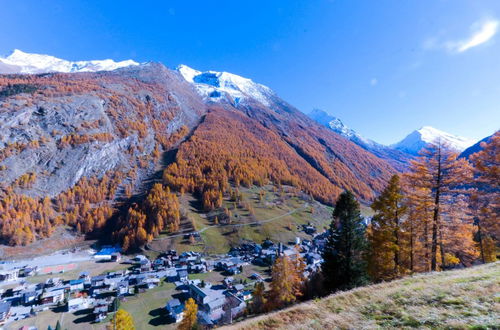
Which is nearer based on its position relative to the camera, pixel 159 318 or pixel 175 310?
pixel 159 318

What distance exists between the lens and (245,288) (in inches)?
2682

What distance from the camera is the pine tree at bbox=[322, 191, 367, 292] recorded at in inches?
969

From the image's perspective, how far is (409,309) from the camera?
11.1 meters

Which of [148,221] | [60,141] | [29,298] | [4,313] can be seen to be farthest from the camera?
[60,141]

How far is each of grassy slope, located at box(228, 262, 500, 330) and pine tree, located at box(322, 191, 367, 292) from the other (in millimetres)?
9174

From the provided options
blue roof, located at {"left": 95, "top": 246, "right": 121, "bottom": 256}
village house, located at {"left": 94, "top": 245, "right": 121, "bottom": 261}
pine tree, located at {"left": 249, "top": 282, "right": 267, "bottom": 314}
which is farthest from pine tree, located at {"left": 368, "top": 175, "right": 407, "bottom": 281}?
blue roof, located at {"left": 95, "top": 246, "right": 121, "bottom": 256}

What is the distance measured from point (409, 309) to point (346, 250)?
14.6 m

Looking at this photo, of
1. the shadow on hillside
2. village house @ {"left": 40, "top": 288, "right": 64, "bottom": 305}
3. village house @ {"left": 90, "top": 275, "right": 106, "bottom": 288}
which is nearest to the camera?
the shadow on hillside

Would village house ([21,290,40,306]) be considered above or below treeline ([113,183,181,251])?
below

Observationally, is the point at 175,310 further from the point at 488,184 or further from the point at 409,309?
the point at 488,184

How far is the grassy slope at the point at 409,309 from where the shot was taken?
9195 millimetres

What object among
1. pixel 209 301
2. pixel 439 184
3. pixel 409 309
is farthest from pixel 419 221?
pixel 209 301

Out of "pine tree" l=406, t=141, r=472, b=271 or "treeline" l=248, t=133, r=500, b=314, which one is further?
"treeline" l=248, t=133, r=500, b=314

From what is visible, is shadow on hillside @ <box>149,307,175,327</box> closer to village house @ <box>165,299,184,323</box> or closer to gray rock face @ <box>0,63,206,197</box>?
village house @ <box>165,299,184,323</box>
